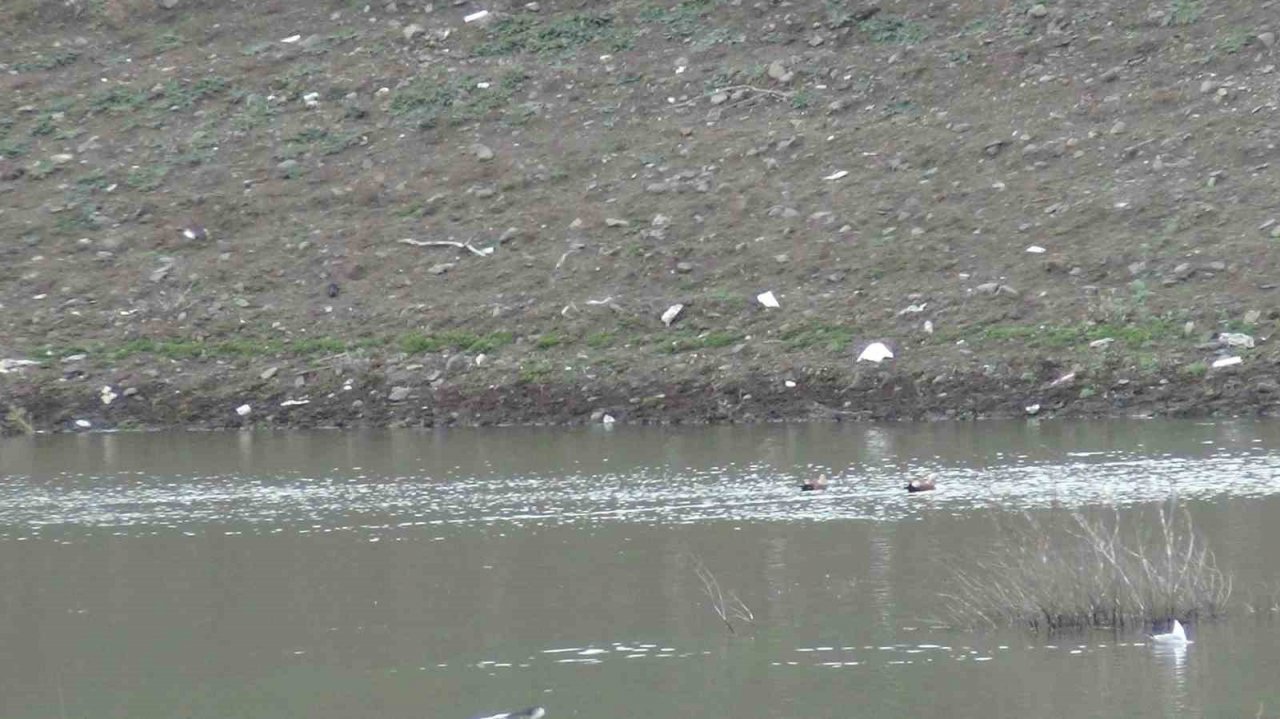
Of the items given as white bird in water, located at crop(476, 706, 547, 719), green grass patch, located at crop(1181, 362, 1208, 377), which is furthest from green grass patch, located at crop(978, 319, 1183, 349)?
white bird in water, located at crop(476, 706, 547, 719)

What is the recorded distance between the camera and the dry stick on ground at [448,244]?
19250mm

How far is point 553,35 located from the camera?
23.9m

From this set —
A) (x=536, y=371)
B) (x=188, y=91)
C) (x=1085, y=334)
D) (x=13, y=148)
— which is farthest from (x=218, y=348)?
(x=1085, y=334)

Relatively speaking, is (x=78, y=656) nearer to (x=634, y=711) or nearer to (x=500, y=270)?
(x=634, y=711)

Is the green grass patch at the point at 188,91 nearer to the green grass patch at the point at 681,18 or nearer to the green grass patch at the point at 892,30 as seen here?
the green grass patch at the point at 681,18

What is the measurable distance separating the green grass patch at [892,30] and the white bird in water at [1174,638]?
15100 millimetres

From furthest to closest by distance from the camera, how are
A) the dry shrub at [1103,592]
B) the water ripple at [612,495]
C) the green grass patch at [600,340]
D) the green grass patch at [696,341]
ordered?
the green grass patch at [600,340]
the green grass patch at [696,341]
the water ripple at [612,495]
the dry shrub at [1103,592]

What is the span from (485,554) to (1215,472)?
179 inches

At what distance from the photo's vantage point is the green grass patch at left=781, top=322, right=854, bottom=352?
53.8ft

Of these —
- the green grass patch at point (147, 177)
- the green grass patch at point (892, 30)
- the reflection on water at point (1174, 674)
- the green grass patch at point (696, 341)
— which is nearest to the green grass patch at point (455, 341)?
the green grass patch at point (696, 341)

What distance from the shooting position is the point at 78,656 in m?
8.48

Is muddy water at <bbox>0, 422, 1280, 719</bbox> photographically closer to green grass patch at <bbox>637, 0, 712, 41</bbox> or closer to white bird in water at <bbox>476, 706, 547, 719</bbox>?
white bird in water at <bbox>476, 706, 547, 719</bbox>

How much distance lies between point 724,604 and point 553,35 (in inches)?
630

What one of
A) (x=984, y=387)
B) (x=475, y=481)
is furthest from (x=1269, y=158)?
(x=475, y=481)
